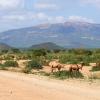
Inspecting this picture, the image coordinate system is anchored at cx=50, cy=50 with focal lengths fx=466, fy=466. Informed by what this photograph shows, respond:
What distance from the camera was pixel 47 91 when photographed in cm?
2305

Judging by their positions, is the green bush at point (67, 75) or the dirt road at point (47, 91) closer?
the dirt road at point (47, 91)

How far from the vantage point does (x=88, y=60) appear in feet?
180

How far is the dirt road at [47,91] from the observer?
20594 millimetres

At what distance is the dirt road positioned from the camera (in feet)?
67.6

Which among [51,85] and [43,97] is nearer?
[43,97]

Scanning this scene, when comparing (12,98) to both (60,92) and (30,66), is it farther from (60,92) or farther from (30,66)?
(30,66)

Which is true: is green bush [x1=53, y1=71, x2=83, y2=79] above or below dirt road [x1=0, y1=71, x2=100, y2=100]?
above

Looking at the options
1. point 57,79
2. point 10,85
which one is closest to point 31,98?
point 10,85

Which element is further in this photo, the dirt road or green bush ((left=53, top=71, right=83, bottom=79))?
green bush ((left=53, top=71, right=83, bottom=79))

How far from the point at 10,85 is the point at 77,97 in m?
6.02

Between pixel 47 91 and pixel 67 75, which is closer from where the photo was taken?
pixel 47 91

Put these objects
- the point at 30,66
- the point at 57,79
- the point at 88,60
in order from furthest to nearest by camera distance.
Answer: the point at 88,60 → the point at 30,66 → the point at 57,79

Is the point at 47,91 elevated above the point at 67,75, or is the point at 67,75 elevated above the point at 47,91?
the point at 67,75

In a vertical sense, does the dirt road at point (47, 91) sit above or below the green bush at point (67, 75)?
below
